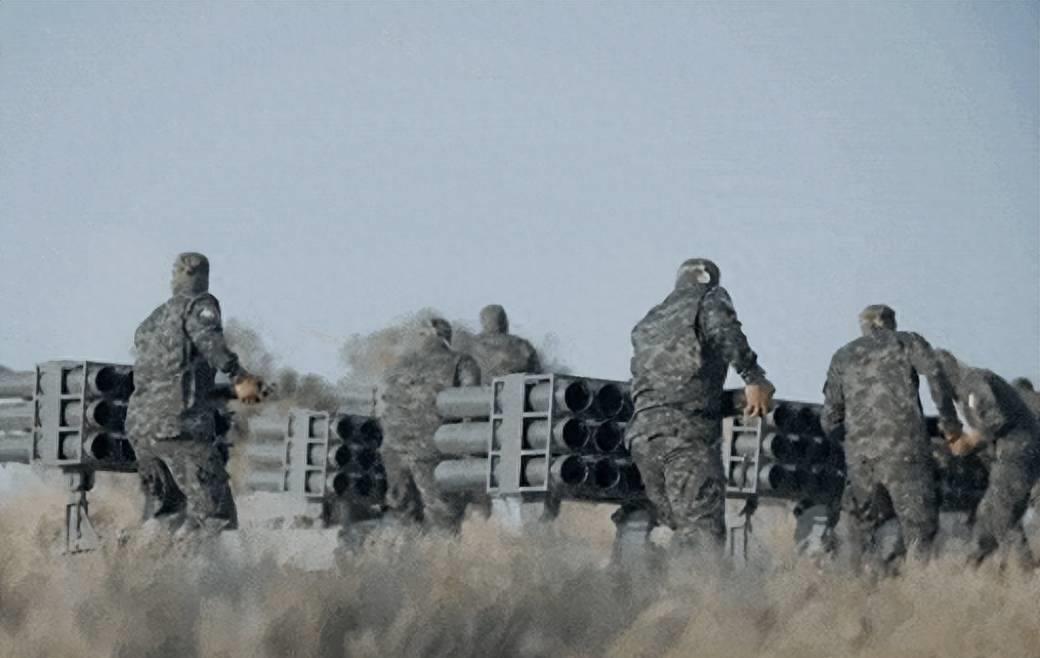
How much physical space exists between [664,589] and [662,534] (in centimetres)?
1403

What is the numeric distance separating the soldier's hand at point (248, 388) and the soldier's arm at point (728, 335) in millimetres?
2917

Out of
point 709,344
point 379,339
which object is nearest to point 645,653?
point 709,344

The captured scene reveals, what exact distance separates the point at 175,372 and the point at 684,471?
3954mm

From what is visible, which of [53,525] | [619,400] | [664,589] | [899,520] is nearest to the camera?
[664,589]

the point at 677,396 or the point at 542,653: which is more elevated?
the point at 677,396

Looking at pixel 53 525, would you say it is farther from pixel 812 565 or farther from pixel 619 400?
pixel 812 565

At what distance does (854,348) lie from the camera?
20.9m

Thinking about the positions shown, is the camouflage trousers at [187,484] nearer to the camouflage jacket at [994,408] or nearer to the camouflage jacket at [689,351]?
the camouflage jacket at [689,351]

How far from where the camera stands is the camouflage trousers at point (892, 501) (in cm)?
2047

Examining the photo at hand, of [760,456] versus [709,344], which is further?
[760,456]

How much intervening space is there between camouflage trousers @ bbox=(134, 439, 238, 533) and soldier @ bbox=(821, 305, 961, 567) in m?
4.40

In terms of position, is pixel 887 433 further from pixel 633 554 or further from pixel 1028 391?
pixel 1028 391

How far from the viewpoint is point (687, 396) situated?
748 inches

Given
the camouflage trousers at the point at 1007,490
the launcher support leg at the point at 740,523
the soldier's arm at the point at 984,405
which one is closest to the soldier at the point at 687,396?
the soldier's arm at the point at 984,405
